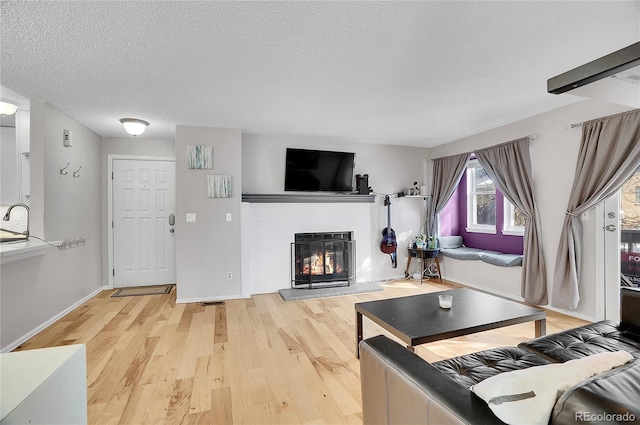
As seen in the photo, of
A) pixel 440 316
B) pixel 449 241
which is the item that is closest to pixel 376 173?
pixel 449 241

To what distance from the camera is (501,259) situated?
4.01m

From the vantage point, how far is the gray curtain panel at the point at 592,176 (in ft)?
9.00

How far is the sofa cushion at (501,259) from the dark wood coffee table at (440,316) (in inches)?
69.7

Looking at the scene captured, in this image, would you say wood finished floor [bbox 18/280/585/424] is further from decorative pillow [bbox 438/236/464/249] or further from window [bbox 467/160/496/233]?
decorative pillow [bbox 438/236/464/249]

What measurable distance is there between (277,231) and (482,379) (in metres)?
3.43

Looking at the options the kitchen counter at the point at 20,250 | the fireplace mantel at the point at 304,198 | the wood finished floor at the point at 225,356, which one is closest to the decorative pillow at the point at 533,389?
the wood finished floor at the point at 225,356

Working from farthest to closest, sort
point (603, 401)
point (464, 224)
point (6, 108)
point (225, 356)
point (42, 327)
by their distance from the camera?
1. point (464, 224)
2. point (42, 327)
3. point (6, 108)
4. point (225, 356)
5. point (603, 401)

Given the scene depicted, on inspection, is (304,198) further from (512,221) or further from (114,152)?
(512,221)

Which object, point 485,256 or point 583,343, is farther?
point 485,256

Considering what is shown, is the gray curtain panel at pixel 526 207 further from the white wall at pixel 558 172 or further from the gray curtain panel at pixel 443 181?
the gray curtain panel at pixel 443 181

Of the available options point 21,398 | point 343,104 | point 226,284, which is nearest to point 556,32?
point 343,104

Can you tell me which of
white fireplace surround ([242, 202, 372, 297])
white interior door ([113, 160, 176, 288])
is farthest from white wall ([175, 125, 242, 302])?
white interior door ([113, 160, 176, 288])

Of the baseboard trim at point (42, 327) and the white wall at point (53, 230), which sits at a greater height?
the white wall at point (53, 230)

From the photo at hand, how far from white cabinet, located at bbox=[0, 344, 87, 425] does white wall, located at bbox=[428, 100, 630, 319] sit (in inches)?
166
